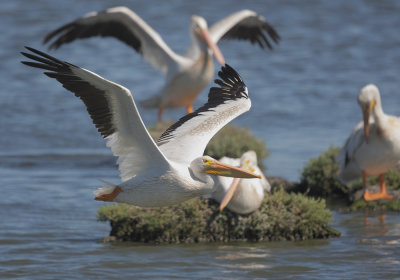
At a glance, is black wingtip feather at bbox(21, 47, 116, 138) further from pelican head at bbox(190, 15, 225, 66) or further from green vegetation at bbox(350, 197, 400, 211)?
pelican head at bbox(190, 15, 225, 66)

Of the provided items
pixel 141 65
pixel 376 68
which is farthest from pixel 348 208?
pixel 141 65

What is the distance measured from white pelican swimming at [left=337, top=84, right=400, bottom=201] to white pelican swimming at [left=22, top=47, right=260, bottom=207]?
2.73 m

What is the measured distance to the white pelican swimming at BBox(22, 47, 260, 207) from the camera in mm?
5414

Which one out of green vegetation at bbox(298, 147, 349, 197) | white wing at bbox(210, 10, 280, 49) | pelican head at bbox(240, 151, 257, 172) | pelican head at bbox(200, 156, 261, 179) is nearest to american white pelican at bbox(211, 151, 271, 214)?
pelican head at bbox(240, 151, 257, 172)

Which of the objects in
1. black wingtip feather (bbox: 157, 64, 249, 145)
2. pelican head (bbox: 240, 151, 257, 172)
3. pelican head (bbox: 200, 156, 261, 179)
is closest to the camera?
pelican head (bbox: 200, 156, 261, 179)

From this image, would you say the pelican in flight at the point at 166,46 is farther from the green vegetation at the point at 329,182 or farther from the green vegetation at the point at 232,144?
the green vegetation at the point at 329,182

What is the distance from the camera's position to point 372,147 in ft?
29.3

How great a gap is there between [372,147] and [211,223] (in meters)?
2.49

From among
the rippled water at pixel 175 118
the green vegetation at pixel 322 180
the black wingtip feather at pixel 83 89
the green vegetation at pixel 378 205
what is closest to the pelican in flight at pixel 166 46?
the rippled water at pixel 175 118

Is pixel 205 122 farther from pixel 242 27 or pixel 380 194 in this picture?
pixel 242 27

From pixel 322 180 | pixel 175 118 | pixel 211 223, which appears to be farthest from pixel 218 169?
pixel 175 118

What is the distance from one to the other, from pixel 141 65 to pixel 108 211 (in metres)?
12.4

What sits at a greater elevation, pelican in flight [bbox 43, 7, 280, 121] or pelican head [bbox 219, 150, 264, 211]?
pelican in flight [bbox 43, 7, 280, 121]

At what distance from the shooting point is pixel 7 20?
2356cm
